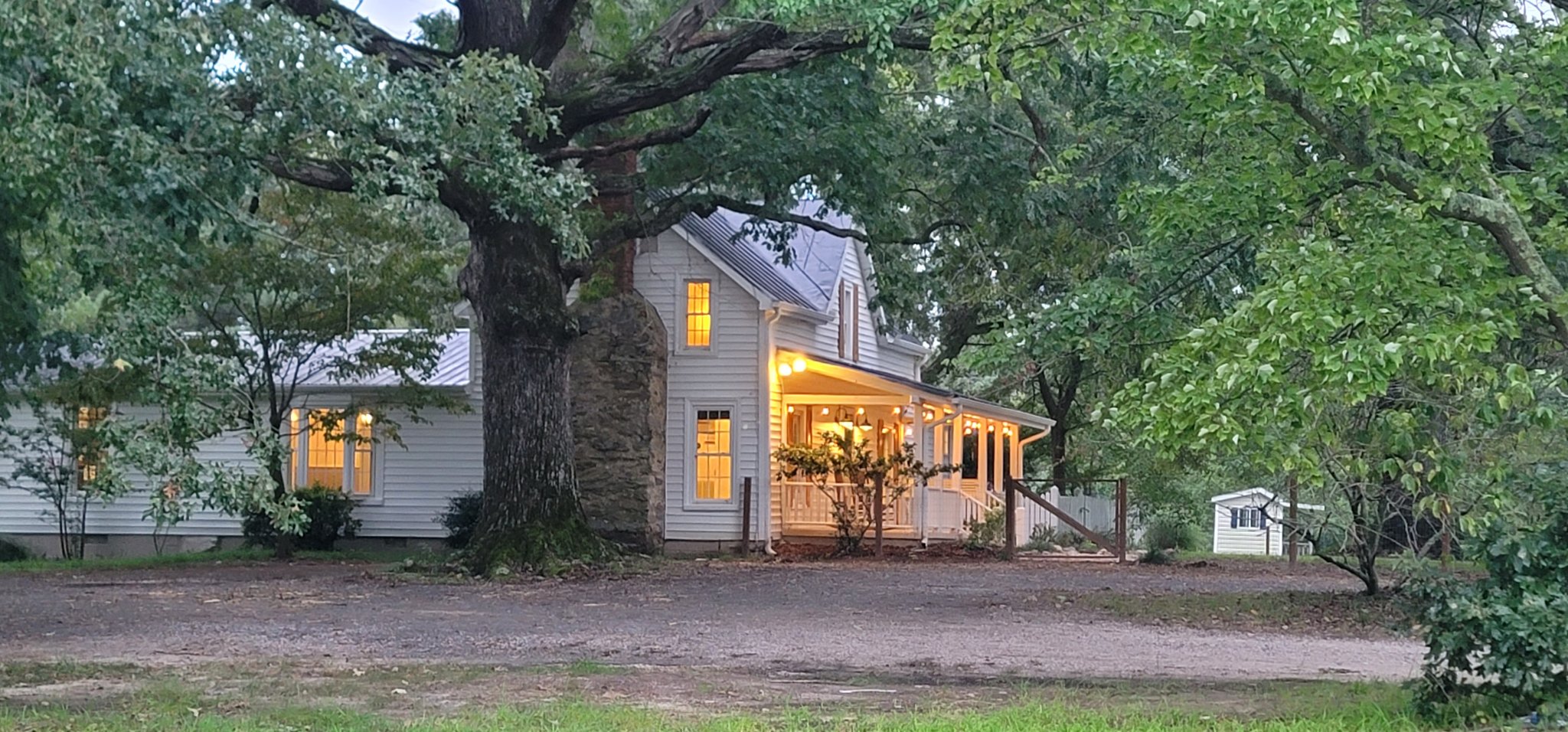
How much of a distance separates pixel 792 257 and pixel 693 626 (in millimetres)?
11875

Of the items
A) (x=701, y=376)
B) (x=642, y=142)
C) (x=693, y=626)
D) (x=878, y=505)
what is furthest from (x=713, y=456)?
(x=693, y=626)

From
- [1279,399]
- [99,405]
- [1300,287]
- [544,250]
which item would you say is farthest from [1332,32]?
[99,405]

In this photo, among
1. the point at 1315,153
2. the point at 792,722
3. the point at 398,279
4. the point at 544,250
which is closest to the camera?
the point at 792,722

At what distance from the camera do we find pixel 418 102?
11805mm

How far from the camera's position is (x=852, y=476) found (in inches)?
987

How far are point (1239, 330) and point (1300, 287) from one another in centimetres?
44

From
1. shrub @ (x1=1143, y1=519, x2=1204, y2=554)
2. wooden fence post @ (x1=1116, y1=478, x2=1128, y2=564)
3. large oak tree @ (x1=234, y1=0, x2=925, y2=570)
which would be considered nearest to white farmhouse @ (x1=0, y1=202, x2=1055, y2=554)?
wooden fence post @ (x1=1116, y1=478, x2=1128, y2=564)

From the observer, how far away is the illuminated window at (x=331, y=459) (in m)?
27.0

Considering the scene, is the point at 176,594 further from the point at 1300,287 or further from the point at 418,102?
the point at 1300,287

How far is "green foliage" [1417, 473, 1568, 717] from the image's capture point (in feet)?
25.0

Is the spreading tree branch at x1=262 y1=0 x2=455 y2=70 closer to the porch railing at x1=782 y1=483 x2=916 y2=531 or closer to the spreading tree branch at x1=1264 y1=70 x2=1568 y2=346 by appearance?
the porch railing at x1=782 y1=483 x2=916 y2=531

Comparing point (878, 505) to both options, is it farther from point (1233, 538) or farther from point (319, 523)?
point (1233, 538)

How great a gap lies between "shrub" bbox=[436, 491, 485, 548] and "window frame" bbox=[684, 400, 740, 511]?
A: 340 centimetres

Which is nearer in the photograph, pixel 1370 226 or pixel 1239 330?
pixel 1239 330
